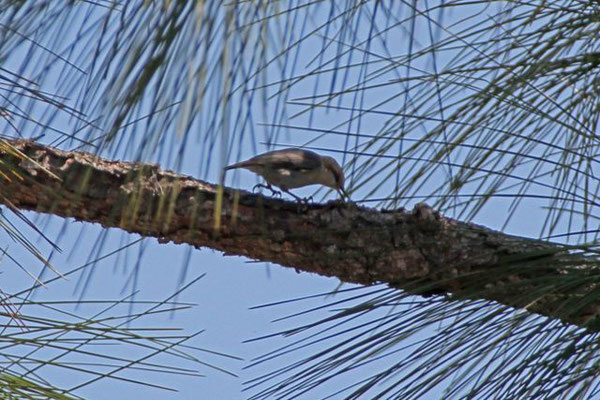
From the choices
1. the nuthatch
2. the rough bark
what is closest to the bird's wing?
the nuthatch

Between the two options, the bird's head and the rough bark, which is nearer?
the rough bark

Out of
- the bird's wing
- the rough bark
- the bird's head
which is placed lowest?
the rough bark

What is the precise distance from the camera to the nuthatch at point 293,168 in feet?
7.30

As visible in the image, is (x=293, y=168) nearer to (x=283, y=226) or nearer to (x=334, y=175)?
(x=334, y=175)

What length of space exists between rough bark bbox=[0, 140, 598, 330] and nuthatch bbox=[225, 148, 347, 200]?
46 cm

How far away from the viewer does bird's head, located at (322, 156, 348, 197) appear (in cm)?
198

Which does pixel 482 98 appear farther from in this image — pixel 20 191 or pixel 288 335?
pixel 20 191

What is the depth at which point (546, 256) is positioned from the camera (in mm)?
1432

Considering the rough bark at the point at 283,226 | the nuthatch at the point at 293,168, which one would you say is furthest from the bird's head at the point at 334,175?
the rough bark at the point at 283,226

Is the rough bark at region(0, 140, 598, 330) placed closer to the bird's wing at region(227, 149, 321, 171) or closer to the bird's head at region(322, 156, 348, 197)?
the bird's head at region(322, 156, 348, 197)

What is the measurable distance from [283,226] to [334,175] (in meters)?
0.46

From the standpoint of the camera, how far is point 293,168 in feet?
7.77

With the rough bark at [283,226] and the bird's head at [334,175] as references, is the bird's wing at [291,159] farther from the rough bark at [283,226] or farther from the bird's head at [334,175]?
the rough bark at [283,226]

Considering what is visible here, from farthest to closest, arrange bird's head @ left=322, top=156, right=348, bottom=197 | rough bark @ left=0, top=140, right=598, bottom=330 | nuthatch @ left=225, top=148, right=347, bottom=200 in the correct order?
nuthatch @ left=225, top=148, right=347, bottom=200
bird's head @ left=322, top=156, right=348, bottom=197
rough bark @ left=0, top=140, right=598, bottom=330
